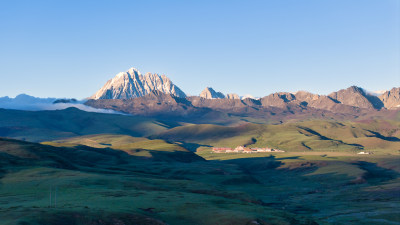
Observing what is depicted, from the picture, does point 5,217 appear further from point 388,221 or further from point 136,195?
point 388,221

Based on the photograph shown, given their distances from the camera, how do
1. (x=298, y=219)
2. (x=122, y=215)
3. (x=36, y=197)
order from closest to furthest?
(x=122, y=215), (x=298, y=219), (x=36, y=197)

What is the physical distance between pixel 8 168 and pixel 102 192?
63078 millimetres

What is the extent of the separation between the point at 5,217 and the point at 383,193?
15751 cm

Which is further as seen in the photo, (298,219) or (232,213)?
(298,219)

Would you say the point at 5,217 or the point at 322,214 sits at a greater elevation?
the point at 5,217

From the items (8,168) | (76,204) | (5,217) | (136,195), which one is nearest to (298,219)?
(136,195)

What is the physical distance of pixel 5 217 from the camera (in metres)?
82.6

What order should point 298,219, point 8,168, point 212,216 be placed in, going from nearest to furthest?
point 212,216, point 298,219, point 8,168

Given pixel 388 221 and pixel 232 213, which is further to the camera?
pixel 388 221

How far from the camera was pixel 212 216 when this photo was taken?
10525 cm

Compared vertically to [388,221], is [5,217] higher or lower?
higher

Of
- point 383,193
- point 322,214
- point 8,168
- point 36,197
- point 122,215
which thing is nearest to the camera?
point 122,215

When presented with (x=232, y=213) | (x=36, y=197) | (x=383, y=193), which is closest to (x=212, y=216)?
(x=232, y=213)

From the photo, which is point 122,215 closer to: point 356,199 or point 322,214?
point 322,214
